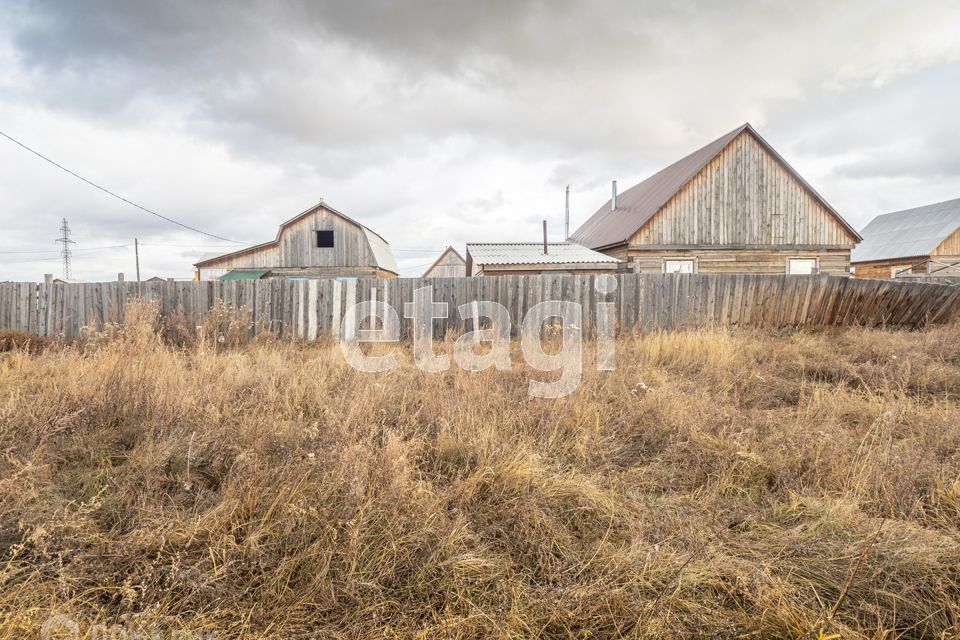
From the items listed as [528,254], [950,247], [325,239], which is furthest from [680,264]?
[950,247]

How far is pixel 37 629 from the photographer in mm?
1517

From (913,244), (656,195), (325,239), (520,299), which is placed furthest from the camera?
(913,244)

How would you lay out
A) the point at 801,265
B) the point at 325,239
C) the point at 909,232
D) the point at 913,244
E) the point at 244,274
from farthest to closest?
the point at 909,232 → the point at 913,244 → the point at 325,239 → the point at 244,274 → the point at 801,265

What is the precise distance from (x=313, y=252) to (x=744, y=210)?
69.4 feet

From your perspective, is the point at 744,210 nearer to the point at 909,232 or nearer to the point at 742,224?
the point at 742,224

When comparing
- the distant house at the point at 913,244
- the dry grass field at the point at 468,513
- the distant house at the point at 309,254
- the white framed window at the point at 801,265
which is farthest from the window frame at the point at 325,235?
the distant house at the point at 913,244

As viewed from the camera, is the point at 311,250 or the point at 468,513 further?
Result: the point at 311,250

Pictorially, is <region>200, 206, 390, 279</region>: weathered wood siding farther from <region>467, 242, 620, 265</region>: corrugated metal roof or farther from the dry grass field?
the dry grass field

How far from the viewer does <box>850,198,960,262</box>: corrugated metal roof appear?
92.4 feet

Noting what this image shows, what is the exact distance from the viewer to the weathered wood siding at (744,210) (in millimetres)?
17656

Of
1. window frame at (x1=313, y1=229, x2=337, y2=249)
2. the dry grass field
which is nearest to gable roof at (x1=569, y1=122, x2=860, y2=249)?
window frame at (x1=313, y1=229, x2=337, y2=249)

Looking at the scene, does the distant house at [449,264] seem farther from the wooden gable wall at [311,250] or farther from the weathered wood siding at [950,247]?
the weathered wood siding at [950,247]

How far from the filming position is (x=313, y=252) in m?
23.9

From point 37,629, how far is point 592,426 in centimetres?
325
